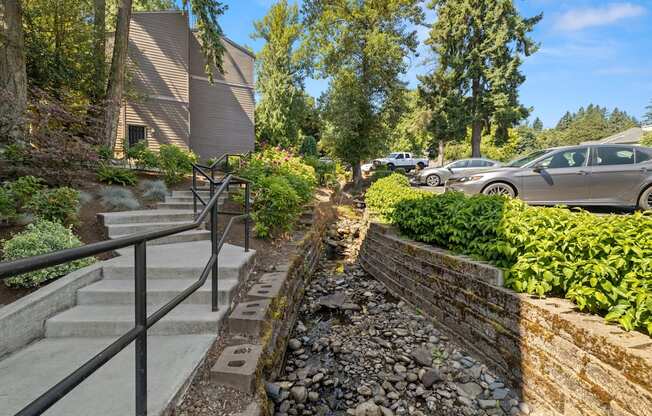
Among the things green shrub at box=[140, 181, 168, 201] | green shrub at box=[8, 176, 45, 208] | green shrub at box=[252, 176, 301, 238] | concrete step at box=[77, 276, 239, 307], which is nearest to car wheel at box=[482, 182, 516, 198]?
green shrub at box=[252, 176, 301, 238]

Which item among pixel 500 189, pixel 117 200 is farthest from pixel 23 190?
pixel 500 189

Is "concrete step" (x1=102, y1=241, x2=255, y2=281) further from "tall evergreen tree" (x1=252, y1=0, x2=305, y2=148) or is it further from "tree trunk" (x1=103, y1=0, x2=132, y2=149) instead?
"tall evergreen tree" (x1=252, y1=0, x2=305, y2=148)

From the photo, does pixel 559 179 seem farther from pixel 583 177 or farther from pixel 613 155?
pixel 613 155

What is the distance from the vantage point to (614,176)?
5.89 metres

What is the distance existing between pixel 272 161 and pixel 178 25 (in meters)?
9.02

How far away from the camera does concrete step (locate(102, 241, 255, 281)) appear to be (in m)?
3.17

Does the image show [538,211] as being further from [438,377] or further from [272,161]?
[272,161]

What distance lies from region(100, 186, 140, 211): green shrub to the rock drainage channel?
348 cm

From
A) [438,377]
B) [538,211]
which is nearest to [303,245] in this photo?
[438,377]

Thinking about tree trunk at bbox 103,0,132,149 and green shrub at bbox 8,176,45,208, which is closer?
green shrub at bbox 8,176,45,208

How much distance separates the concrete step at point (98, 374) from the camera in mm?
1755

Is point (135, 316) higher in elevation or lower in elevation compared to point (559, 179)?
lower

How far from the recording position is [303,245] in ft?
17.8

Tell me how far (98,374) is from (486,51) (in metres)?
22.9
